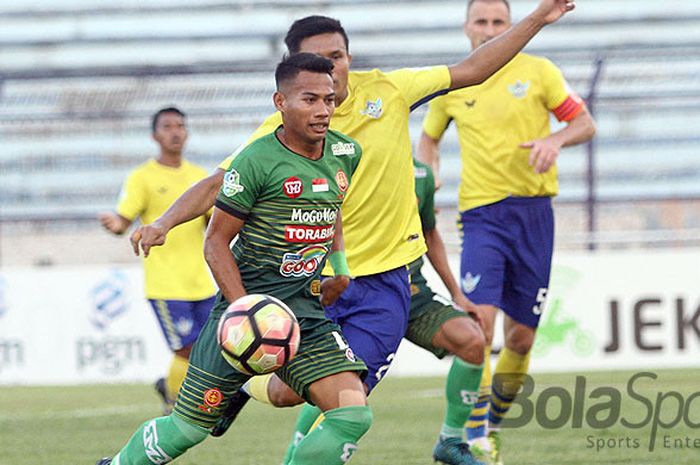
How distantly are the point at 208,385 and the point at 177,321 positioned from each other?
5207 millimetres

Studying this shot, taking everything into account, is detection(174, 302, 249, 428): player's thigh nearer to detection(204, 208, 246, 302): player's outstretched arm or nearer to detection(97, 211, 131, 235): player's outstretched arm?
detection(204, 208, 246, 302): player's outstretched arm

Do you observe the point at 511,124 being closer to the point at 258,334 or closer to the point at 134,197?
the point at 258,334

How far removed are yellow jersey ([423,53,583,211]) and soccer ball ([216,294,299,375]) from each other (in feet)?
10.1

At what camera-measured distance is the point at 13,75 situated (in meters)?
15.9

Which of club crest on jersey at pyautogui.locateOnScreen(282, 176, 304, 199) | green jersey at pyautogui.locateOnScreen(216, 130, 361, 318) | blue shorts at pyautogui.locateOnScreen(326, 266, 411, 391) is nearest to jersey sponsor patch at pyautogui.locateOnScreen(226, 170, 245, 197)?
green jersey at pyautogui.locateOnScreen(216, 130, 361, 318)

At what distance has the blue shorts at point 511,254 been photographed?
766 centimetres

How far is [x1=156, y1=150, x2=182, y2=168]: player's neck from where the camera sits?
10.7 meters

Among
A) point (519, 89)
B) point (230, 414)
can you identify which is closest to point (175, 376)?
point (519, 89)

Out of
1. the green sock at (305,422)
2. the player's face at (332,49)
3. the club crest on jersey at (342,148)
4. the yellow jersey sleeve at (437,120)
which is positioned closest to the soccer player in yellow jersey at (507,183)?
the yellow jersey sleeve at (437,120)

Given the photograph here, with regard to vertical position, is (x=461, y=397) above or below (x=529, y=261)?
below

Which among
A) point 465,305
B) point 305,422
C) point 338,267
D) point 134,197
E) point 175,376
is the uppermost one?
point 338,267

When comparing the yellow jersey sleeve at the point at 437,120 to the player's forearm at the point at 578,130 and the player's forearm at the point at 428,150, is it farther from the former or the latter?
the player's forearm at the point at 578,130

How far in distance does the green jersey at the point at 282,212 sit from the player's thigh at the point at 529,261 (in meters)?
2.66

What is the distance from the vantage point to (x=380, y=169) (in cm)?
596
